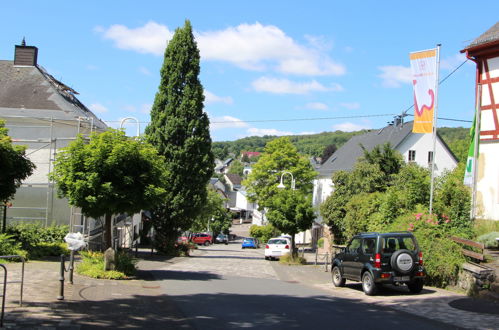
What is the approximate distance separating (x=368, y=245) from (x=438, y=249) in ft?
7.70

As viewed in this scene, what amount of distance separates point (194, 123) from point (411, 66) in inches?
565

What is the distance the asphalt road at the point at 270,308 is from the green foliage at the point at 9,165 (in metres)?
6.39

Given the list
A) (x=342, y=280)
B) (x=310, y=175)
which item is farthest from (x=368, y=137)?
(x=342, y=280)

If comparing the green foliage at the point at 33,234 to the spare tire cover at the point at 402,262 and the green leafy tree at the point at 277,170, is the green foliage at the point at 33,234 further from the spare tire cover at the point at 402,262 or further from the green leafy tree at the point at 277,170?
the green leafy tree at the point at 277,170

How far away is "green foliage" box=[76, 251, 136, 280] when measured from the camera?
16.2 m

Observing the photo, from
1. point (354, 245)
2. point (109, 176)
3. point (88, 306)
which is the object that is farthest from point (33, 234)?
point (354, 245)

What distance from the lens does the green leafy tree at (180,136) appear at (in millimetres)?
30453

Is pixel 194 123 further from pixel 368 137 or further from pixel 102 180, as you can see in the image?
pixel 368 137

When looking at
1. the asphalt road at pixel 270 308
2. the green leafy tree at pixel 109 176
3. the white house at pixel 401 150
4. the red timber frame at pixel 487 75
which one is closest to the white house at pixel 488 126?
the red timber frame at pixel 487 75

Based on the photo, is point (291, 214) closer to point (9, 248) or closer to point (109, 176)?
point (109, 176)

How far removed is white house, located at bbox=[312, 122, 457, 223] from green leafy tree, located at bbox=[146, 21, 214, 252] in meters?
18.5

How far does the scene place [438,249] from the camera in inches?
634

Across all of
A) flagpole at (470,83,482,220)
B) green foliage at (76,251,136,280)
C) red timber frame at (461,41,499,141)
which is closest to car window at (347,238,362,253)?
green foliage at (76,251,136,280)

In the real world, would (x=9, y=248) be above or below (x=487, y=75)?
below
